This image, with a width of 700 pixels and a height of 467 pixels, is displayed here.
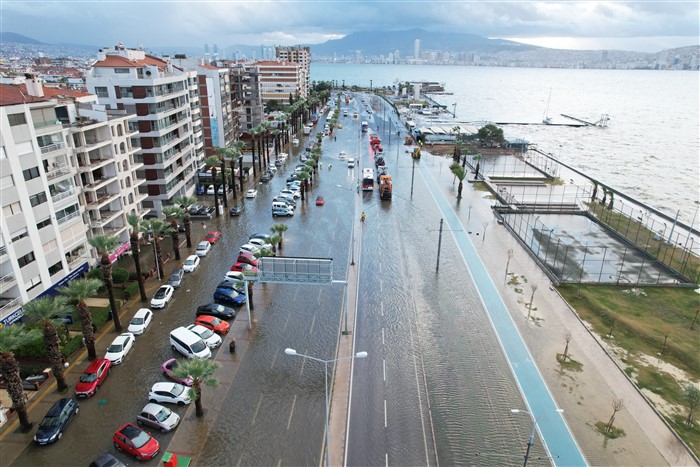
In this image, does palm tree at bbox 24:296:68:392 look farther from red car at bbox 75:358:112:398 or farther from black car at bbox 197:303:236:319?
black car at bbox 197:303:236:319

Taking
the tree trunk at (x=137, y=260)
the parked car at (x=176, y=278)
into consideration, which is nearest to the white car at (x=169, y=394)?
the tree trunk at (x=137, y=260)

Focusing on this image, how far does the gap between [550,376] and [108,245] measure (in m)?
39.8

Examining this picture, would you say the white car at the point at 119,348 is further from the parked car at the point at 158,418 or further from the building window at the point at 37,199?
the building window at the point at 37,199

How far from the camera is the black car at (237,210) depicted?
7019 cm

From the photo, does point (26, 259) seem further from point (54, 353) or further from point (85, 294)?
point (54, 353)

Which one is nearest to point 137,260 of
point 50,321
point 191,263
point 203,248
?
point 191,263

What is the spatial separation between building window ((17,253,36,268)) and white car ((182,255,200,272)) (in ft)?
51.6

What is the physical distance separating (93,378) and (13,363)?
6.49 m

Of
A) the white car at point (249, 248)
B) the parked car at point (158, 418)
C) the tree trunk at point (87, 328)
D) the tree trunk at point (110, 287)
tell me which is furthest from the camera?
the white car at point (249, 248)

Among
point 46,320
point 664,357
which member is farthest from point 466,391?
point 46,320

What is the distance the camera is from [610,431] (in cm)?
3052

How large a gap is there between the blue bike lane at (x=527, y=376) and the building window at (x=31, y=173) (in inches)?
1786

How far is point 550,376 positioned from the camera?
35.7 metres

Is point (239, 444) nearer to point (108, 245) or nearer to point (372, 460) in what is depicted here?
point (372, 460)
